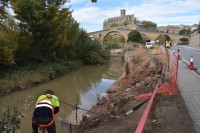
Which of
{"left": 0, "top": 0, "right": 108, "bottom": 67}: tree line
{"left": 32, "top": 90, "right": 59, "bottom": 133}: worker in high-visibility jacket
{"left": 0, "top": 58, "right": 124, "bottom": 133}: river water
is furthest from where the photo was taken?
{"left": 0, "top": 0, "right": 108, "bottom": 67}: tree line

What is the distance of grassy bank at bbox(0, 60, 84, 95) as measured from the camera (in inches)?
799

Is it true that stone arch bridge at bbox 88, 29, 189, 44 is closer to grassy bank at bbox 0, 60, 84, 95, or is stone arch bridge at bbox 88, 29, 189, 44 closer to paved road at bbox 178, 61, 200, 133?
grassy bank at bbox 0, 60, 84, 95

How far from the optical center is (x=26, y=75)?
23.5 m

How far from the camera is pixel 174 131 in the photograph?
260 inches

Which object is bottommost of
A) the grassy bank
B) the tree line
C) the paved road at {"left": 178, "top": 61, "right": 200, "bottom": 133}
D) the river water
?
the river water

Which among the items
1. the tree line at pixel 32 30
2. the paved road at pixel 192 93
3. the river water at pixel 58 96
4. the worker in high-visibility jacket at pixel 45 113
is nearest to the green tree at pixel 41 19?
the tree line at pixel 32 30

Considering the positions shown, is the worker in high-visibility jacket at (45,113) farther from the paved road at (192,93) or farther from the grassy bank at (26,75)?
the grassy bank at (26,75)

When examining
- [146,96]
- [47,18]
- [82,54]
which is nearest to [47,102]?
[146,96]

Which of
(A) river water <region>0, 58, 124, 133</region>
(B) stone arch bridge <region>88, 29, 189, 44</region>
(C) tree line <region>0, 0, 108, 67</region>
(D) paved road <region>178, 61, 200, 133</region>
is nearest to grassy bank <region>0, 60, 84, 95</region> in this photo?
(A) river water <region>0, 58, 124, 133</region>

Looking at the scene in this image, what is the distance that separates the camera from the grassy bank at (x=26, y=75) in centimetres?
2029

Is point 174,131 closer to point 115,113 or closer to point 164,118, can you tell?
point 164,118

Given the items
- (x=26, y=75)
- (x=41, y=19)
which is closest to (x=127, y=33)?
(x=41, y=19)

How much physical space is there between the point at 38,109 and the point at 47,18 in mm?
23065

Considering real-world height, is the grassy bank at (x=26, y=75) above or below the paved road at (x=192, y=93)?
below
